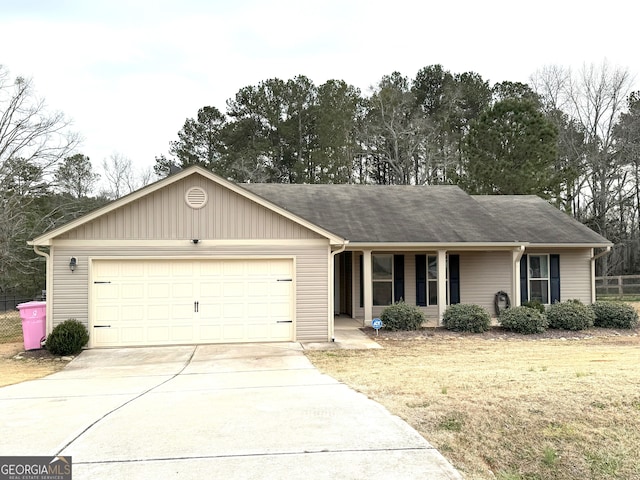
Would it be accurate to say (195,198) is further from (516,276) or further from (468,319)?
(516,276)

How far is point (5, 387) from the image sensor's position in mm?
7949

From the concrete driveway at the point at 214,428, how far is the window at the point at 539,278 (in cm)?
1061

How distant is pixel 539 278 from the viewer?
16.8 metres

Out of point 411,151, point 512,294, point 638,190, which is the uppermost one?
point 411,151

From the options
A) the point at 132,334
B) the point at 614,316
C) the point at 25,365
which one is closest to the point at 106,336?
the point at 132,334

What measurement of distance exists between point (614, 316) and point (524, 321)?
308 centimetres

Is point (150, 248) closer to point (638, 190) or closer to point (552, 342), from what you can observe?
point (552, 342)

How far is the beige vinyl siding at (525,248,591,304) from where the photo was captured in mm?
16828

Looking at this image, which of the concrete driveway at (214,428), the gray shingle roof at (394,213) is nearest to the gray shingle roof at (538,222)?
the gray shingle roof at (394,213)

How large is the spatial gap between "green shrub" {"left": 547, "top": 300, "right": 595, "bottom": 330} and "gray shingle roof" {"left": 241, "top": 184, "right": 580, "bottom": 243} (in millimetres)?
2260

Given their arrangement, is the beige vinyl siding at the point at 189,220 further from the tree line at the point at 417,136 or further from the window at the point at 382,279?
the tree line at the point at 417,136

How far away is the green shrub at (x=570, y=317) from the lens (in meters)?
13.9

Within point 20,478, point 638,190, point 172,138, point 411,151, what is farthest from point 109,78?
point 638,190

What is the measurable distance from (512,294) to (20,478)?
1340cm
